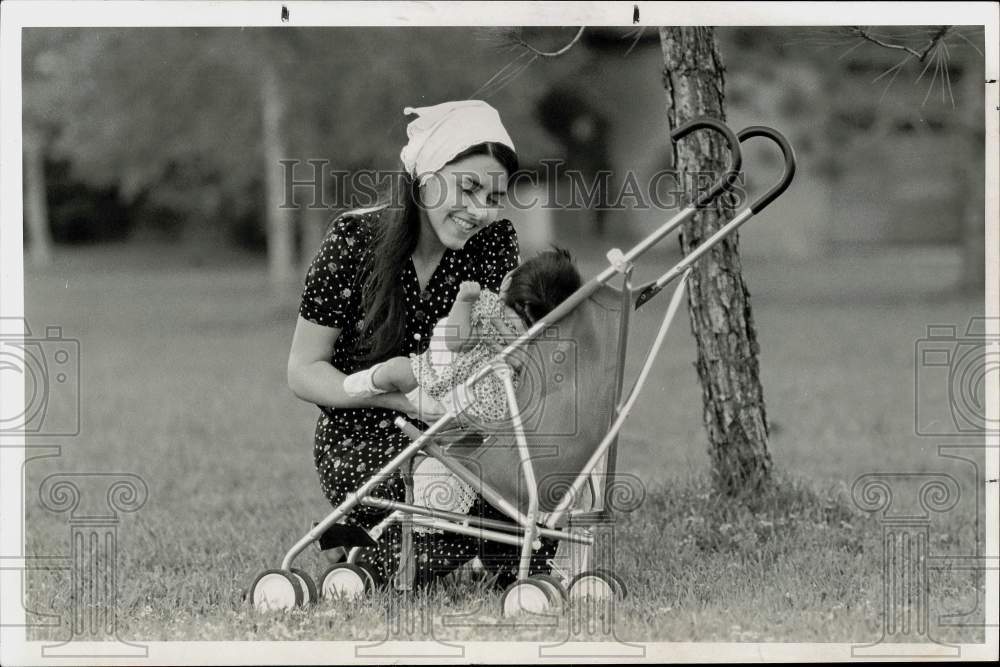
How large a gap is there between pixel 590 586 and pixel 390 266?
0.99 m

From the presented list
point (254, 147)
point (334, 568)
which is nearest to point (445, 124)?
point (334, 568)

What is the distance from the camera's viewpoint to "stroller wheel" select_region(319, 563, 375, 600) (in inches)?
133

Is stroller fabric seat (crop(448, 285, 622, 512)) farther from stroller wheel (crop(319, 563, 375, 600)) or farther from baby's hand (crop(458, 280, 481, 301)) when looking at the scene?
stroller wheel (crop(319, 563, 375, 600))

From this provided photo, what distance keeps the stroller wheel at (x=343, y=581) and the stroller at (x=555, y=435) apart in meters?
0.06

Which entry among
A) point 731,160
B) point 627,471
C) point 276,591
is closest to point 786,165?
point 731,160

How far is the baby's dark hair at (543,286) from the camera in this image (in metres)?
3.26

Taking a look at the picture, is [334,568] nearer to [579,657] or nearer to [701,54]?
[579,657]

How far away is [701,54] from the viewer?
4.18 meters

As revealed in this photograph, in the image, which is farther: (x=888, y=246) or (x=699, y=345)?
(x=888, y=246)

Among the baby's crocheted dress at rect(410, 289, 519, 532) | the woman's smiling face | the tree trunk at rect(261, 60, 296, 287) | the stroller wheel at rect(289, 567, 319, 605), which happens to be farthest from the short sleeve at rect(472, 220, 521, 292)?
the tree trunk at rect(261, 60, 296, 287)

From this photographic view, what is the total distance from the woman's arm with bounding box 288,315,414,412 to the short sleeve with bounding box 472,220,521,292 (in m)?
0.44

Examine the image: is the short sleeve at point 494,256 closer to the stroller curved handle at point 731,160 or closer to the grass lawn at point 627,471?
the stroller curved handle at point 731,160

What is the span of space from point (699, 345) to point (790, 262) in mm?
8217

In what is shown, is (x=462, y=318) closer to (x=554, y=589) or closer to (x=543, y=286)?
(x=543, y=286)
